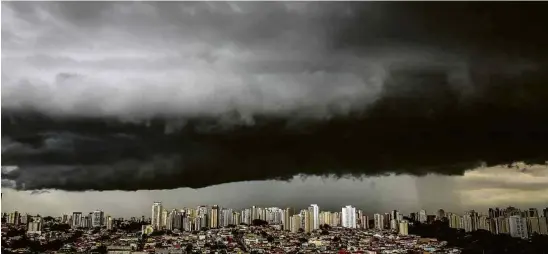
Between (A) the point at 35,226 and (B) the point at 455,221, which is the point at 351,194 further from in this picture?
(A) the point at 35,226

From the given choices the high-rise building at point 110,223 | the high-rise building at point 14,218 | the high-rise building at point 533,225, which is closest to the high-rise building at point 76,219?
the high-rise building at point 110,223

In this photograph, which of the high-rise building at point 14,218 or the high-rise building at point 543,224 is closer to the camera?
the high-rise building at point 14,218

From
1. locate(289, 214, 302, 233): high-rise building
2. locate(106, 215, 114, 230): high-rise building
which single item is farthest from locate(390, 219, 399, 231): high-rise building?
locate(106, 215, 114, 230): high-rise building

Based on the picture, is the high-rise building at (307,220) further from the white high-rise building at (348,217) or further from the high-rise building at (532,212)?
the high-rise building at (532,212)

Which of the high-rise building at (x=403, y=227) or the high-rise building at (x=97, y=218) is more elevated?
the high-rise building at (x=97, y=218)

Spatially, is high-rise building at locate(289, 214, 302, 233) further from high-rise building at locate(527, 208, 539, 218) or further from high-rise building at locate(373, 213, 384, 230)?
high-rise building at locate(527, 208, 539, 218)

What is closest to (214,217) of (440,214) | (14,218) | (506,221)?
(14,218)
